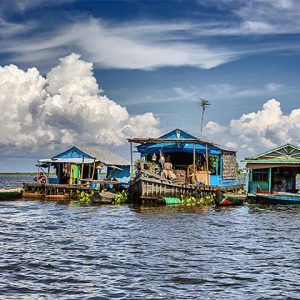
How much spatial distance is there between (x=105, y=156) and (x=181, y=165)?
9.78 metres

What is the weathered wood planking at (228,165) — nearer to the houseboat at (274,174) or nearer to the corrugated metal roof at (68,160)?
→ the houseboat at (274,174)

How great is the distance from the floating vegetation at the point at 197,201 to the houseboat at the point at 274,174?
3271mm

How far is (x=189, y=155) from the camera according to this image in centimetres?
4041

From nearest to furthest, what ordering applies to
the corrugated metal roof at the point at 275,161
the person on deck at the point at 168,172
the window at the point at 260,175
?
1. the person on deck at the point at 168,172
2. the corrugated metal roof at the point at 275,161
3. the window at the point at 260,175

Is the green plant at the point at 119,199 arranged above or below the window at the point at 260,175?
below

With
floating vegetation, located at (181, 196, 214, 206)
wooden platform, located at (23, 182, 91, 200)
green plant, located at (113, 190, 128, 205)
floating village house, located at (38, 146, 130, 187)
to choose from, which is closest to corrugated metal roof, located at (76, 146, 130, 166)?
floating village house, located at (38, 146, 130, 187)

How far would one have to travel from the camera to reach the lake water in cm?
1075

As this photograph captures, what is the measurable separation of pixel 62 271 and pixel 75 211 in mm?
17466

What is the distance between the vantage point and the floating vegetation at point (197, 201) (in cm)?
3431

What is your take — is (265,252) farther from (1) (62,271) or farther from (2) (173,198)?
(2) (173,198)

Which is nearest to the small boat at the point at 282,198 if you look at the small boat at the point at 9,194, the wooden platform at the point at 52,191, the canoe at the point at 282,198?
the canoe at the point at 282,198

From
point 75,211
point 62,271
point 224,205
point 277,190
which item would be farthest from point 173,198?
point 62,271

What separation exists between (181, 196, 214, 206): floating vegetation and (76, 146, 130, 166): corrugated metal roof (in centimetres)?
1100

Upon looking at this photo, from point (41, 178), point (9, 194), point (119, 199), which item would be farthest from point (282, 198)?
point (9, 194)
